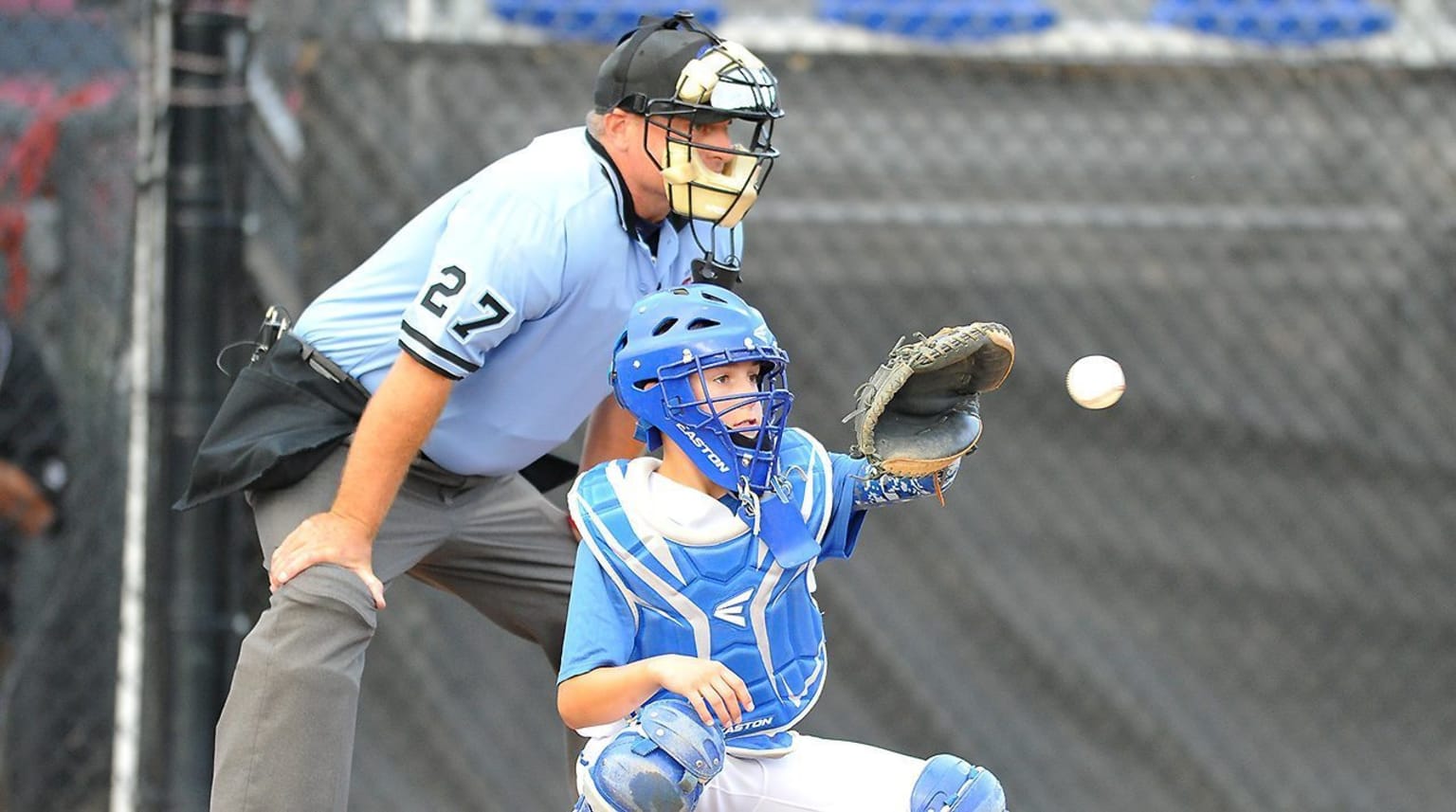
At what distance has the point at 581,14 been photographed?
4270 millimetres

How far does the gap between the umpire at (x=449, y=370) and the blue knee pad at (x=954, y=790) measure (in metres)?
0.92

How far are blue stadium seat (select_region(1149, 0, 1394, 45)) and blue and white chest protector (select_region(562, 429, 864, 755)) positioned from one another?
2203mm

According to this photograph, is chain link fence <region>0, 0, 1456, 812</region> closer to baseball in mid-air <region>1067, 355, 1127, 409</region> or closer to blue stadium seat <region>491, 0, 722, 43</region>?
blue stadium seat <region>491, 0, 722, 43</region>

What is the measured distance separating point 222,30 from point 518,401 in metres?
1.49

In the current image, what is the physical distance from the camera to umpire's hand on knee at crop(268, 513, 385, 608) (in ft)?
9.51

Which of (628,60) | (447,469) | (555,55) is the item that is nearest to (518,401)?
(447,469)

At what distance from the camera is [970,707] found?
4.21 m

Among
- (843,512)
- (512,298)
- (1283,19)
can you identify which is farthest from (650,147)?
(1283,19)

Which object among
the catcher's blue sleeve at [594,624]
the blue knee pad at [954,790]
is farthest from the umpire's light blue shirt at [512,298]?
the blue knee pad at [954,790]

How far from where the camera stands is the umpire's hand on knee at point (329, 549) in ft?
9.51

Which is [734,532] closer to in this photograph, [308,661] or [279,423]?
[308,661]

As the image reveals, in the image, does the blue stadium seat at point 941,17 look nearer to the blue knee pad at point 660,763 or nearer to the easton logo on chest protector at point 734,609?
the easton logo on chest protector at point 734,609

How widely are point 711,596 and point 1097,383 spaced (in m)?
0.62

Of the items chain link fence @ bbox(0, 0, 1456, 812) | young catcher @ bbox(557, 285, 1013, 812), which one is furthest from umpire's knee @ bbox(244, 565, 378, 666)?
chain link fence @ bbox(0, 0, 1456, 812)
